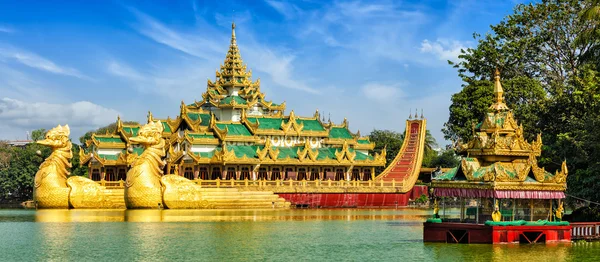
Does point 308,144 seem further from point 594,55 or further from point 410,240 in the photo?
point 410,240

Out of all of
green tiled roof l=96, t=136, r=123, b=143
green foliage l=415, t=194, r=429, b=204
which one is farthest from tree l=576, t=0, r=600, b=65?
green tiled roof l=96, t=136, r=123, b=143

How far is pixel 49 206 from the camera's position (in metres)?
50.8

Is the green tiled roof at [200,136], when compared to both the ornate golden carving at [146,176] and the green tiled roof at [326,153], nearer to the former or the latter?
the green tiled roof at [326,153]

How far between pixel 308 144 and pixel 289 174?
236cm

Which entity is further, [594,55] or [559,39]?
[559,39]

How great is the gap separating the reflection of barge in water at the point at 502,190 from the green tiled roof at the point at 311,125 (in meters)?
39.8

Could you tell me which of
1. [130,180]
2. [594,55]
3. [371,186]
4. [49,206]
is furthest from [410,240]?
[371,186]

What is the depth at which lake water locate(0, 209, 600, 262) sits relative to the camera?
2539 cm

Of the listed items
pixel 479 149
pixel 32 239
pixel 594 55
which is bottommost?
pixel 32 239

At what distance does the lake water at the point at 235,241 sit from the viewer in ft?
83.3

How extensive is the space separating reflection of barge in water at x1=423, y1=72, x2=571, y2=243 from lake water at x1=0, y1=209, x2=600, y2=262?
561 mm

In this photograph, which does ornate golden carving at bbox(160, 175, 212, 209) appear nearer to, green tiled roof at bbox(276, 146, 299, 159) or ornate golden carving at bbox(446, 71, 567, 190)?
green tiled roof at bbox(276, 146, 299, 159)

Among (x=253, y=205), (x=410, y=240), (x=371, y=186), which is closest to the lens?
(x=410, y=240)

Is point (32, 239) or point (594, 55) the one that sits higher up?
point (594, 55)
